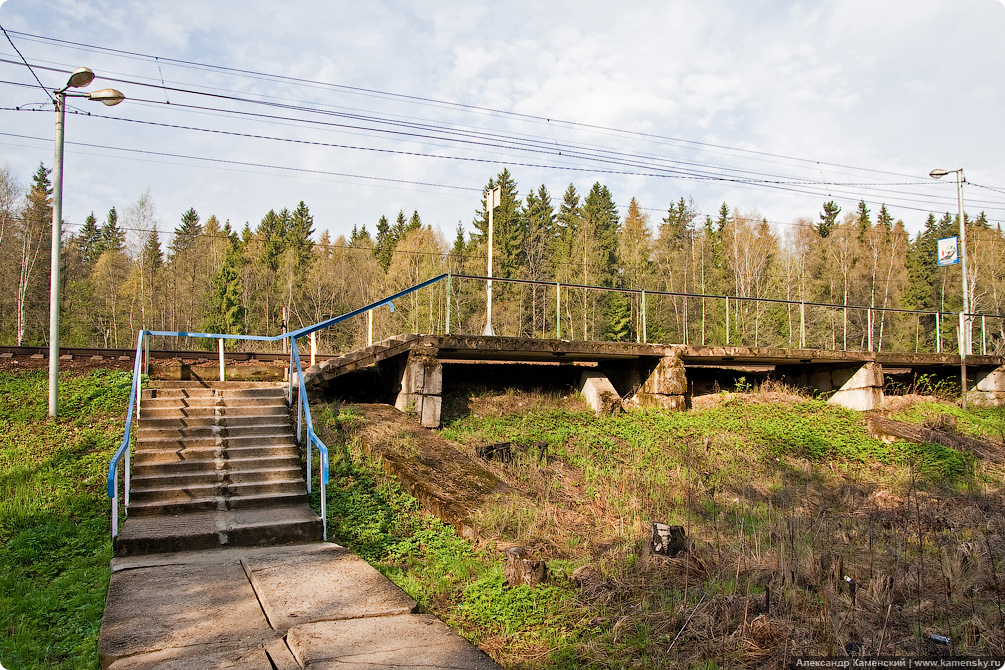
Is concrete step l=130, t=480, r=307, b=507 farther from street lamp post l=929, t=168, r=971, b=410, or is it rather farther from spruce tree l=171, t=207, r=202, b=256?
spruce tree l=171, t=207, r=202, b=256

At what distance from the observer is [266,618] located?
170 inches

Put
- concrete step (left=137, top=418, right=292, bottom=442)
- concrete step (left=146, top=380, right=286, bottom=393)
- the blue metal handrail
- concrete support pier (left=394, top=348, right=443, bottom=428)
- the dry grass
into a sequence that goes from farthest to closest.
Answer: concrete support pier (left=394, top=348, right=443, bottom=428) < concrete step (left=146, top=380, right=286, bottom=393) < concrete step (left=137, top=418, right=292, bottom=442) < the blue metal handrail < the dry grass

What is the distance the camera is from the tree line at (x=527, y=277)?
1294 inches

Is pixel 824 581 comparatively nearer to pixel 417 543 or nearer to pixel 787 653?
pixel 787 653

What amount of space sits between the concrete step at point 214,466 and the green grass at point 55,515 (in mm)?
517

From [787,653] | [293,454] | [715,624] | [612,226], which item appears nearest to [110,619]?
[293,454]

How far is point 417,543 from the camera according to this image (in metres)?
6.30

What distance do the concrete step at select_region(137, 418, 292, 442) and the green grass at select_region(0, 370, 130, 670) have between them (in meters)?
0.69

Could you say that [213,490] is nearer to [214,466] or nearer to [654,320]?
[214,466]

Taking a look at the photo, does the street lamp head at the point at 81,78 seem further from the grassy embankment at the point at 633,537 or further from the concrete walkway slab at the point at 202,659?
the concrete walkway slab at the point at 202,659

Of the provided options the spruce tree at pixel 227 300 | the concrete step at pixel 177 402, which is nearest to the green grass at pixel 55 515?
the concrete step at pixel 177 402

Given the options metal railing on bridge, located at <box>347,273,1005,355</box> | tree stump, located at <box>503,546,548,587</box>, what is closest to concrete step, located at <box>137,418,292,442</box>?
tree stump, located at <box>503,546,548,587</box>

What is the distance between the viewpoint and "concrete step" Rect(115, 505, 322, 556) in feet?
19.1

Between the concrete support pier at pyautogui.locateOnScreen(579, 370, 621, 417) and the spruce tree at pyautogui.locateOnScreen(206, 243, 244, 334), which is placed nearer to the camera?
the concrete support pier at pyautogui.locateOnScreen(579, 370, 621, 417)
